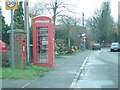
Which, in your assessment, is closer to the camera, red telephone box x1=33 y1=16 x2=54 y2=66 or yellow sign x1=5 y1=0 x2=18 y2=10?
yellow sign x1=5 y1=0 x2=18 y2=10

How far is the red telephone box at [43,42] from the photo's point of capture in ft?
70.4

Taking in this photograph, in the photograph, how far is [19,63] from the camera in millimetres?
17969

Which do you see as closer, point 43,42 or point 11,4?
point 11,4

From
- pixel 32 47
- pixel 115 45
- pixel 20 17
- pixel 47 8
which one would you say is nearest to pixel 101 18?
pixel 115 45

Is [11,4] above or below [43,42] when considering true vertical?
above

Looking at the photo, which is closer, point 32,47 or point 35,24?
point 35,24

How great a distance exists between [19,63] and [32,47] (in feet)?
17.1

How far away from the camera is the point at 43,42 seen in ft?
71.5

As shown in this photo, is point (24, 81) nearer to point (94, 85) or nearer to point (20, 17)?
point (94, 85)

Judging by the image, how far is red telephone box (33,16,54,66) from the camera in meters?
21.5

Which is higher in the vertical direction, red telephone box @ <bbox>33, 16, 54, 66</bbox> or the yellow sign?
the yellow sign

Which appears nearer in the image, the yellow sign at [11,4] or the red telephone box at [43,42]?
the yellow sign at [11,4]

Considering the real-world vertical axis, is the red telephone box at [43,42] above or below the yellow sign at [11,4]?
below

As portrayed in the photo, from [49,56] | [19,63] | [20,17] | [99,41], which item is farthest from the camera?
[99,41]
